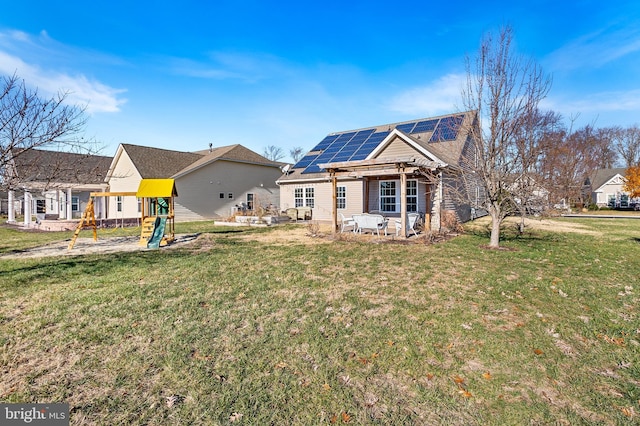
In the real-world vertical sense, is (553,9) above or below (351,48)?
below

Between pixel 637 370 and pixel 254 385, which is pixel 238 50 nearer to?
pixel 254 385

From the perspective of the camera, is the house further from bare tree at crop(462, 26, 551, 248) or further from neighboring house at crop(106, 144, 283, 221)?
neighboring house at crop(106, 144, 283, 221)

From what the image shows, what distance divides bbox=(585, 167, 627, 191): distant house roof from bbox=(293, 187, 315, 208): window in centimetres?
4431

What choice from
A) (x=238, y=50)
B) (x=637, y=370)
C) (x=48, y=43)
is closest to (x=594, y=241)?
(x=637, y=370)

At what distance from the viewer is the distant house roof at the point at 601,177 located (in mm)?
A: 42338

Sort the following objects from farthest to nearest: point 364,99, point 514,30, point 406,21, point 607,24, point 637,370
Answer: point 364,99, point 406,21, point 607,24, point 514,30, point 637,370

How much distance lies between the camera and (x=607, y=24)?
1159 centimetres

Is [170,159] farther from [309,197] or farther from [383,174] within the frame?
[383,174]

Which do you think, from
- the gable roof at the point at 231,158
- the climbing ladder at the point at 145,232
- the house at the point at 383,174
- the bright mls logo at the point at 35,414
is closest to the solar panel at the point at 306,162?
the house at the point at 383,174

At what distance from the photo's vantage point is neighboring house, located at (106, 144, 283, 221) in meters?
21.7

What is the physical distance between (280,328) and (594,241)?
13.0m

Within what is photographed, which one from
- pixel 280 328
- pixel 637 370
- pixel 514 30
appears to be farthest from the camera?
pixel 514 30

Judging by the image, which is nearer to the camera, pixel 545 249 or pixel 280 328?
pixel 280 328

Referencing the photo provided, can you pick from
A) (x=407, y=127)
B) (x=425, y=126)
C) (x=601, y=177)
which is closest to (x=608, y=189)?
(x=601, y=177)
